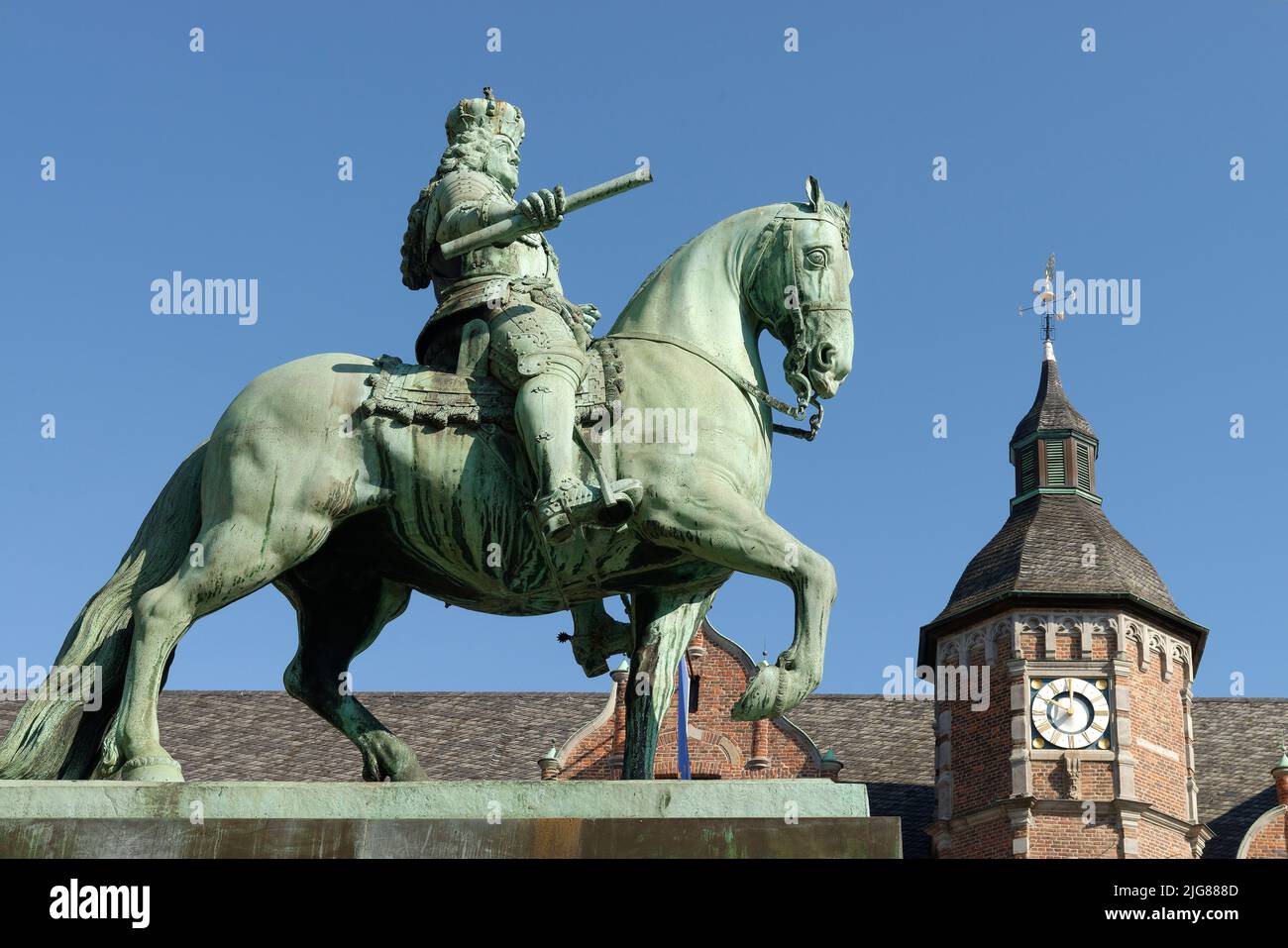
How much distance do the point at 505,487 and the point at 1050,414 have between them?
33.6 metres

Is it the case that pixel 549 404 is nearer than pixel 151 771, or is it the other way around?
pixel 151 771

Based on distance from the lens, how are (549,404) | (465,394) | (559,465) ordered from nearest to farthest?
(559,465)
(549,404)
(465,394)

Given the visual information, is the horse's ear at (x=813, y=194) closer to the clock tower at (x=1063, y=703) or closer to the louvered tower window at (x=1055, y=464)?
the clock tower at (x=1063, y=703)

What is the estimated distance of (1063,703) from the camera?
37719mm

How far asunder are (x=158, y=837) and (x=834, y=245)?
4.23 meters

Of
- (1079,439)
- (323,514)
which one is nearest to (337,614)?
(323,514)

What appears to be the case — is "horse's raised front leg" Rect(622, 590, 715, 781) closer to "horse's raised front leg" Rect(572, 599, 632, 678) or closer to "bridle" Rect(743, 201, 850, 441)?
"horse's raised front leg" Rect(572, 599, 632, 678)

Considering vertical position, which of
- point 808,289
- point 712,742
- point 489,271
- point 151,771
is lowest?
point 151,771

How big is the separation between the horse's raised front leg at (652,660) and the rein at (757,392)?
2.96 feet

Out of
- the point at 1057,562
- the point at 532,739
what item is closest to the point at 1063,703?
the point at 1057,562

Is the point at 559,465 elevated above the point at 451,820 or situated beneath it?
elevated above

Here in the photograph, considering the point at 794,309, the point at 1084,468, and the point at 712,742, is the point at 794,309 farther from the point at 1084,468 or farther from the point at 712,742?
the point at 1084,468

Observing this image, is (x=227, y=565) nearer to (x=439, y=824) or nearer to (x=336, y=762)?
(x=439, y=824)

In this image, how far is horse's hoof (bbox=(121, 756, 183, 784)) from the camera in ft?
35.7
